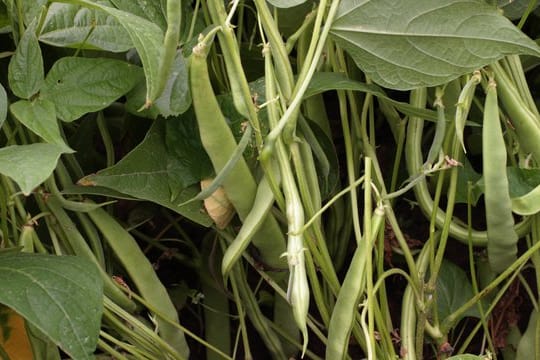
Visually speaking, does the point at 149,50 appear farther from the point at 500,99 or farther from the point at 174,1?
the point at 500,99

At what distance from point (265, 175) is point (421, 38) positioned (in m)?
0.18

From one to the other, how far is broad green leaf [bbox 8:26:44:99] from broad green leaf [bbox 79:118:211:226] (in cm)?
9

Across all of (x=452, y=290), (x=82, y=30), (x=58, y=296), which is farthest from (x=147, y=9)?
(x=452, y=290)

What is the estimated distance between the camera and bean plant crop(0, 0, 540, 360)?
23.8 inches

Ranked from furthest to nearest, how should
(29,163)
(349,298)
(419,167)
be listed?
(419,167) → (349,298) → (29,163)

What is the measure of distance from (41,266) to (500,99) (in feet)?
1.45

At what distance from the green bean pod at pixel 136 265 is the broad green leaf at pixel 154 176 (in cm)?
6

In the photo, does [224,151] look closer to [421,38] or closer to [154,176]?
[154,176]

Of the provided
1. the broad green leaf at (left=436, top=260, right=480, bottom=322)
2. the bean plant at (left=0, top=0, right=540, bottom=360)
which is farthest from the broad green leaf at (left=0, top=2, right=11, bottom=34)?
the broad green leaf at (left=436, top=260, right=480, bottom=322)

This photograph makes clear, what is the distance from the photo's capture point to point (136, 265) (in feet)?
2.39

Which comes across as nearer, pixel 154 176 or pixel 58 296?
pixel 58 296

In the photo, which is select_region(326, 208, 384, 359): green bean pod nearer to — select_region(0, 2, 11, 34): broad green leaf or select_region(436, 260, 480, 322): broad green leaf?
select_region(436, 260, 480, 322): broad green leaf

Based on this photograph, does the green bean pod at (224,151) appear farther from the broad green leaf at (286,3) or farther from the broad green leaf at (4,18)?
the broad green leaf at (4,18)

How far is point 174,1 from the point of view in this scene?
549 mm
